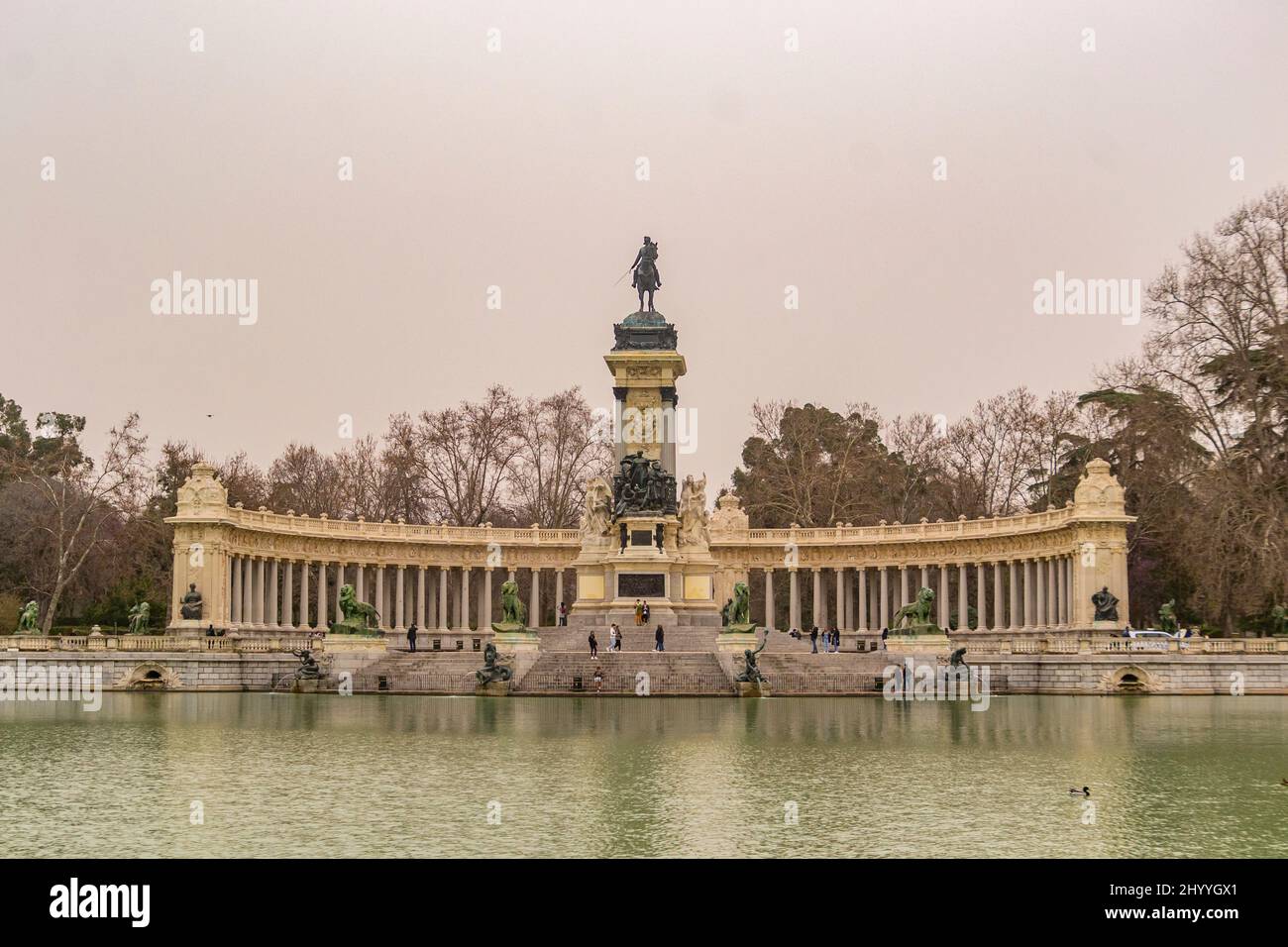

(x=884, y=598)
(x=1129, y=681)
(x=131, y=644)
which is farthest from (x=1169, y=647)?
(x=131, y=644)

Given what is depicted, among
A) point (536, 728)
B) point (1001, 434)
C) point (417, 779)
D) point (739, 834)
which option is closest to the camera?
point (739, 834)

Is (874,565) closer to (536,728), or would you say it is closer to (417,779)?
(536,728)

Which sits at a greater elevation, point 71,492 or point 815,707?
point 71,492

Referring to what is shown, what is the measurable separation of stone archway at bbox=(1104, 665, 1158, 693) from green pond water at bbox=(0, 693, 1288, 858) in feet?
38.3

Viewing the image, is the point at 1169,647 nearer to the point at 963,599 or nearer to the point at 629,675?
the point at 629,675

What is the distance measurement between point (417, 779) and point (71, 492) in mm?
55759

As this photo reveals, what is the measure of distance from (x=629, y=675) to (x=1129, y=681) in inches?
606

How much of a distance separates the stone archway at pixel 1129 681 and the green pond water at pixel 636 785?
11.7 m

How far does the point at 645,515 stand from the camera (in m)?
56.0
